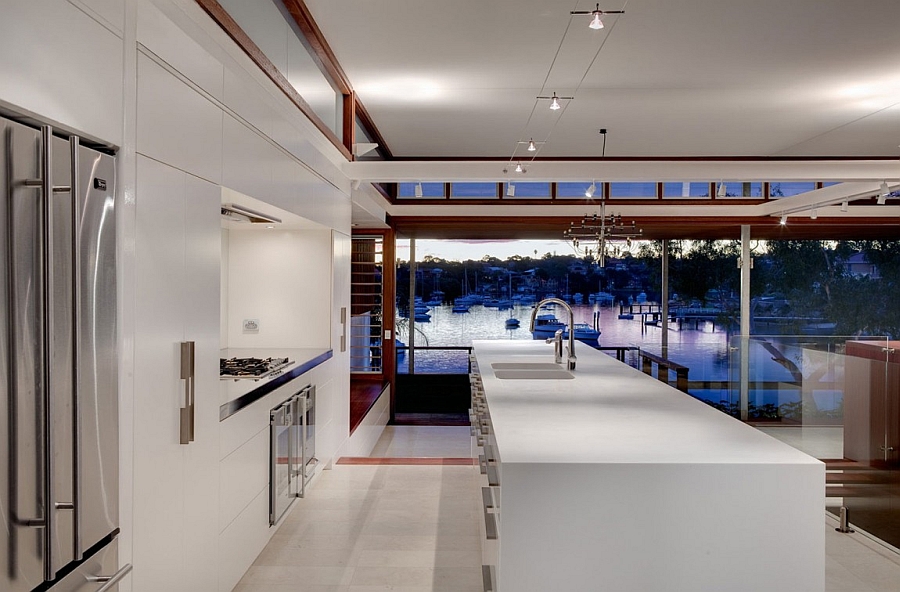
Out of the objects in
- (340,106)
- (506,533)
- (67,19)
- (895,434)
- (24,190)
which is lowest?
(895,434)

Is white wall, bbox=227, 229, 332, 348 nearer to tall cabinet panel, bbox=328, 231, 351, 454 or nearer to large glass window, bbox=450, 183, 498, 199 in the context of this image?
tall cabinet panel, bbox=328, 231, 351, 454

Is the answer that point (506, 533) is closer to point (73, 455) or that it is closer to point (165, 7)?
point (73, 455)

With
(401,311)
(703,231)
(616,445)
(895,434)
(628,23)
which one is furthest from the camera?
(401,311)

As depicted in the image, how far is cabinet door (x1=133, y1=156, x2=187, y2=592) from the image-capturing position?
2.04m

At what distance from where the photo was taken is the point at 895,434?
4.62 meters

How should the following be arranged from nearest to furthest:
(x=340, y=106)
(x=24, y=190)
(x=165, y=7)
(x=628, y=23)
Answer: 1. (x=24, y=190)
2. (x=165, y=7)
3. (x=628, y=23)
4. (x=340, y=106)

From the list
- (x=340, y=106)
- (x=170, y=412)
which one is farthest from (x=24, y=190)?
(x=340, y=106)

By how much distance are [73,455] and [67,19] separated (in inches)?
42.2

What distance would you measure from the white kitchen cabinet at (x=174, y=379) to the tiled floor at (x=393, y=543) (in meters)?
0.66

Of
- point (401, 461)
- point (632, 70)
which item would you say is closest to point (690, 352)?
point (401, 461)

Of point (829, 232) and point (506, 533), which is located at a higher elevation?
point (829, 232)

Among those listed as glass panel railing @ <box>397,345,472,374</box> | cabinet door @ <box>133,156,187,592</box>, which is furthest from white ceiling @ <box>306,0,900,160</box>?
glass panel railing @ <box>397,345,472,374</box>

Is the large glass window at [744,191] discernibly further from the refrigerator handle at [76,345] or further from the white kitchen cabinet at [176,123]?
the refrigerator handle at [76,345]

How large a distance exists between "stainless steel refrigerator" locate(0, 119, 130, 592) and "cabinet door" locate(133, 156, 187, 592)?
0.53 ft
